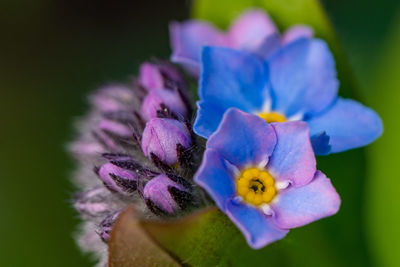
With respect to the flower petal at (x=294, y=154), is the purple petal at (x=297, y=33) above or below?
above

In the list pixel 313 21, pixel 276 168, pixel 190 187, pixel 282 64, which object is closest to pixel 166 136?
pixel 190 187

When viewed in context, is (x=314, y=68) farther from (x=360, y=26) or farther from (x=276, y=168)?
(x=360, y=26)

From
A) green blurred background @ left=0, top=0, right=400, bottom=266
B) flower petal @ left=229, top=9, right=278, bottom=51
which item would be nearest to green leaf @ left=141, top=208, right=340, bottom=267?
green blurred background @ left=0, top=0, right=400, bottom=266

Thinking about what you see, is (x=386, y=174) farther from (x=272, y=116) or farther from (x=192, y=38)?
(x=192, y=38)

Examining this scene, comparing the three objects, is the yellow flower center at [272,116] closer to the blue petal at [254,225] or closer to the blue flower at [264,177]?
the blue flower at [264,177]

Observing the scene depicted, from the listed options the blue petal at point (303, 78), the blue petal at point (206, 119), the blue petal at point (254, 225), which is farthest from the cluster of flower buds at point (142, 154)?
the blue petal at point (303, 78)
